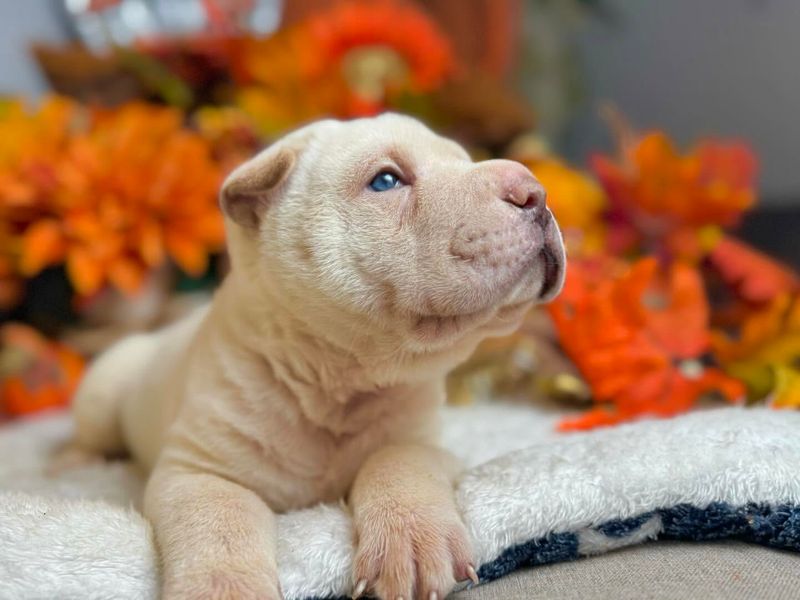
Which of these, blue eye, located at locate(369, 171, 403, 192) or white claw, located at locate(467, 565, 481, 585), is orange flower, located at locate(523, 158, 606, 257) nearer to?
blue eye, located at locate(369, 171, 403, 192)

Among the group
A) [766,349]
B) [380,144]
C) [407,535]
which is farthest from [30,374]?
[766,349]

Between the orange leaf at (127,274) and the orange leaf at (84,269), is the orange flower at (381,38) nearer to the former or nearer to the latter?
the orange leaf at (127,274)

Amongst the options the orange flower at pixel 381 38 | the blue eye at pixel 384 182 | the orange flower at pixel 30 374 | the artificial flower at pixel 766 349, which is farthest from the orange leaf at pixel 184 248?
the artificial flower at pixel 766 349

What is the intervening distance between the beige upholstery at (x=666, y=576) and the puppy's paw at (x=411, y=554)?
0.30 feet

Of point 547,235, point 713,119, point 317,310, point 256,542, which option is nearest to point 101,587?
point 256,542

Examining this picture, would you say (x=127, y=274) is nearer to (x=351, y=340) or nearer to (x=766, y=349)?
(x=351, y=340)

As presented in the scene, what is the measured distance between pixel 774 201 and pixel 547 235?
10.2 feet

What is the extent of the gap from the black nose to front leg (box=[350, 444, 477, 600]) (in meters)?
0.54

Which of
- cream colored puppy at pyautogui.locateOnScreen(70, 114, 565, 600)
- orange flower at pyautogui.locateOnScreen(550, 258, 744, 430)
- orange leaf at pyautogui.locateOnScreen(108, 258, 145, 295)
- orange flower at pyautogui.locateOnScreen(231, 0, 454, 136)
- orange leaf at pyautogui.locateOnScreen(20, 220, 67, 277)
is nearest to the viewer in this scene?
cream colored puppy at pyautogui.locateOnScreen(70, 114, 565, 600)

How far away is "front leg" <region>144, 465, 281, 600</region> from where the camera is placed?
1.19m

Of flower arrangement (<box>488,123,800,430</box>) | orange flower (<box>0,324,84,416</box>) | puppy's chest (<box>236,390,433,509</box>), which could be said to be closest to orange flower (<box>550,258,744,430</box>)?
flower arrangement (<box>488,123,800,430</box>)

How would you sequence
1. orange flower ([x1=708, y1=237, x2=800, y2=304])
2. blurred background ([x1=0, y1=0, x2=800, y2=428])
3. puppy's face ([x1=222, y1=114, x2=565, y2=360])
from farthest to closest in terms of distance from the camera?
1. orange flower ([x1=708, y1=237, x2=800, y2=304])
2. blurred background ([x1=0, y1=0, x2=800, y2=428])
3. puppy's face ([x1=222, y1=114, x2=565, y2=360])

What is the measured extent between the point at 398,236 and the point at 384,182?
0.48ft

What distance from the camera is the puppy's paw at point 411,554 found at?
4.00 feet
